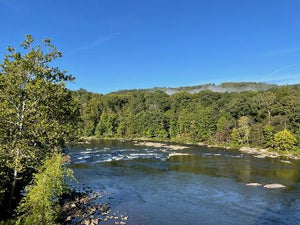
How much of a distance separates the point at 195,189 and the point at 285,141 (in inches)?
1449

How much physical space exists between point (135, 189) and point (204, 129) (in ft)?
181

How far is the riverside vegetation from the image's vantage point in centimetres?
1755

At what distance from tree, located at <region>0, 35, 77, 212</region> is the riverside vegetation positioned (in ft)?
0.20

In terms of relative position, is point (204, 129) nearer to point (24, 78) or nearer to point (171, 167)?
point (171, 167)

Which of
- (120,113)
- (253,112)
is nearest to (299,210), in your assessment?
(253,112)

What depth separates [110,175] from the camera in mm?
37375

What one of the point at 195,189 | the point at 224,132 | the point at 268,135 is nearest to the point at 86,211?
the point at 195,189

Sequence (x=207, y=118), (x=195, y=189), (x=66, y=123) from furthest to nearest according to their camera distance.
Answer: (x=207, y=118), (x=195, y=189), (x=66, y=123)

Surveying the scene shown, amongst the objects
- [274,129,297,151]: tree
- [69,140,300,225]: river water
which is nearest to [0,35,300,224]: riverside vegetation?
[274,129,297,151]: tree

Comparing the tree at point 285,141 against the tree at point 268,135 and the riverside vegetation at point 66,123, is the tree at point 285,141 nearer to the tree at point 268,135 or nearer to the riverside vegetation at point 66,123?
the riverside vegetation at point 66,123

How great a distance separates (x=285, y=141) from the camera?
59.2m

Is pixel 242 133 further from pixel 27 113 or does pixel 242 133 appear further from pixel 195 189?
pixel 27 113

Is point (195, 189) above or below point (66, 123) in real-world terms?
below

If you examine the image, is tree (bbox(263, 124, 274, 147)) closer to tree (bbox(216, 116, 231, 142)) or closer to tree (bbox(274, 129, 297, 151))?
tree (bbox(274, 129, 297, 151))
